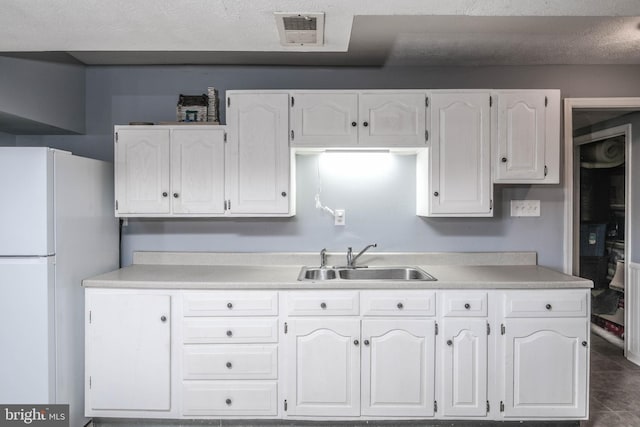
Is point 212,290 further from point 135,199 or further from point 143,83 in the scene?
point 143,83

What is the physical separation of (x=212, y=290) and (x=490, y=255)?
6.05 feet

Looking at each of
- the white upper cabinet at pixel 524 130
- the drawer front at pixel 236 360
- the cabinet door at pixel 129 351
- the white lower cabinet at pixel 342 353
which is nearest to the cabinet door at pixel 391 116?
the white upper cabinet at pixel 524 130

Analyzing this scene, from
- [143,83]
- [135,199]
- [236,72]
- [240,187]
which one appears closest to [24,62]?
[143,83]

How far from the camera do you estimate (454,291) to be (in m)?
2.14

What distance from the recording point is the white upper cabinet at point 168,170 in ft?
7.99

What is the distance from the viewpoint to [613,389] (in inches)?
109

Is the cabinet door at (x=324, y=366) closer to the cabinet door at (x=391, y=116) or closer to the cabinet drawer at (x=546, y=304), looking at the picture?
the cabinet drawer at (x=546, y=304)

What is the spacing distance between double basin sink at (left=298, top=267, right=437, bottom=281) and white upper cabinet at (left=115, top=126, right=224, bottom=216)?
0.72 metres

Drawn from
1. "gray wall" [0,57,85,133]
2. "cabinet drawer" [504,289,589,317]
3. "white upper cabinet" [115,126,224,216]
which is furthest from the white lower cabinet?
"gray wall" [0,57,85,133]

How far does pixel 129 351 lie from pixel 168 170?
1.07 metres

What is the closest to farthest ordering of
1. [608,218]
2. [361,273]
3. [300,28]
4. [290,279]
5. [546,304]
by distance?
1. [300,28]
2. [546,304]
3. [290,279]
4. [361,273]
5. [608,218]

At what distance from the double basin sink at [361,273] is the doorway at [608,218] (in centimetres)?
121

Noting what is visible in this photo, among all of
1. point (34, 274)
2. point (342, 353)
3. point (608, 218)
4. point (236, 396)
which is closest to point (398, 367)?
point (342, 353)

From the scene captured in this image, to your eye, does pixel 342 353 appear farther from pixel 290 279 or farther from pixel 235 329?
pixel 235 329
